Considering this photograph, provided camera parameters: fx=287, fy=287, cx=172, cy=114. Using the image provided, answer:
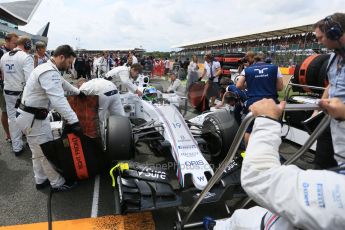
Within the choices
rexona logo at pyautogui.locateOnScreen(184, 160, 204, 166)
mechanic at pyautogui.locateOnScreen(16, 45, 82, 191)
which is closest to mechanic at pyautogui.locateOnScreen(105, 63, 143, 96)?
mechanic at pyautogui.locateOnScreen(16, 45, 82, 191)

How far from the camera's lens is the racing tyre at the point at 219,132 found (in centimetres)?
371

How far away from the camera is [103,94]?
175 inches

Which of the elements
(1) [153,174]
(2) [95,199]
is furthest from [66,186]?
(1) [153,174]

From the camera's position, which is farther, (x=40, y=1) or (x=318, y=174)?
(x=40, y=1)

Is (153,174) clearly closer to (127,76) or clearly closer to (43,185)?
(43,185)

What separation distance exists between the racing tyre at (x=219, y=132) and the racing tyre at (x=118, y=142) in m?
1.11

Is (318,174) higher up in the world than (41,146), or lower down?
higher up

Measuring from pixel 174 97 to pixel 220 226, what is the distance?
4511 mm

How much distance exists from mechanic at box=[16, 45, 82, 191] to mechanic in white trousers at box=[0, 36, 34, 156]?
135cm

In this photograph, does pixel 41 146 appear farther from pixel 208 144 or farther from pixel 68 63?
pixel 208 144

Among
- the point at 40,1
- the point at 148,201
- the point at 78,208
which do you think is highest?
the point at 40,1

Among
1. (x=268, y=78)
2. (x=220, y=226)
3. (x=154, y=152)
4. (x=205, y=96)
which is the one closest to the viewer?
(x=220, y=226)

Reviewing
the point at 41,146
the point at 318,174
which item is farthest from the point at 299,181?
the point at 41,146

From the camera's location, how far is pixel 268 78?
3932 millimetres
